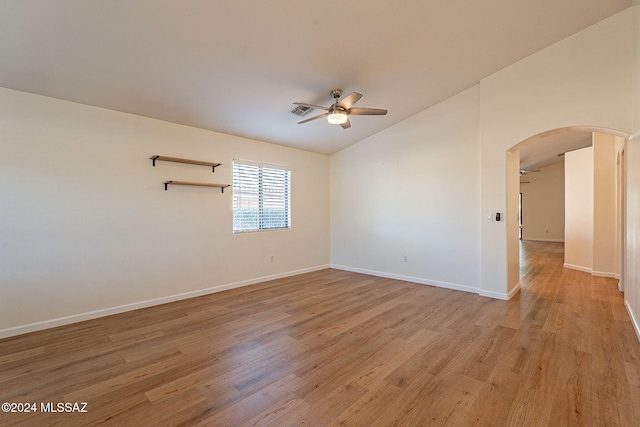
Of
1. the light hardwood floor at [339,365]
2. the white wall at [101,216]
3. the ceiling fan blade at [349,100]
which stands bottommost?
the light hardwood floor at [339,365]

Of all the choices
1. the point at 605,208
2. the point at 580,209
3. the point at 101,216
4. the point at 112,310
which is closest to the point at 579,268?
the point at 580,209

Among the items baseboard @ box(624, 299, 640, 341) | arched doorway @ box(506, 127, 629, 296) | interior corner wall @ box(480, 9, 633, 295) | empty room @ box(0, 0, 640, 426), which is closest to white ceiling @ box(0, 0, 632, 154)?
empty room @ box(0, 0, 640, 426)

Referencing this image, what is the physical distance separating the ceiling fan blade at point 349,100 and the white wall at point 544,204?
40.3 feet

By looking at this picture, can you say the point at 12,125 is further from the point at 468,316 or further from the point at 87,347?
the point at 468,316

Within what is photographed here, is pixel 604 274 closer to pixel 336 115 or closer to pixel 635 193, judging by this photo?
pixel 635 193

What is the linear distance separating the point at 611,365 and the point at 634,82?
296cm

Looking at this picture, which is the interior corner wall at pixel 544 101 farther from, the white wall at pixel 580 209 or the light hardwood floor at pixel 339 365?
the white wall at pixel 580 209

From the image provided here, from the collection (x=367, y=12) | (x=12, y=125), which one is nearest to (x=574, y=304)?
(x=367, y=12)

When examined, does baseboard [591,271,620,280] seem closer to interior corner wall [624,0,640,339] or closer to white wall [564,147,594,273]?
white wall [564,147,594,273]

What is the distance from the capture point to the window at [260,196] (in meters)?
5.01

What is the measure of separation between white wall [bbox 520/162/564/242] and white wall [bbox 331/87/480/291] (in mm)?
9961

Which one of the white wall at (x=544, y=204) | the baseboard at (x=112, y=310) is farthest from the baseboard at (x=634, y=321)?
the white wall at (x=544, y=204)

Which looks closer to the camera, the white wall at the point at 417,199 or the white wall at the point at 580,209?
the white wall at the point at 417,199

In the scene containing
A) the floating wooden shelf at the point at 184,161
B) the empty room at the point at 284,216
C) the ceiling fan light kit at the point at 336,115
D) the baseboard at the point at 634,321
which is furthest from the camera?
the floating wooden shelf at the point at 184,161
